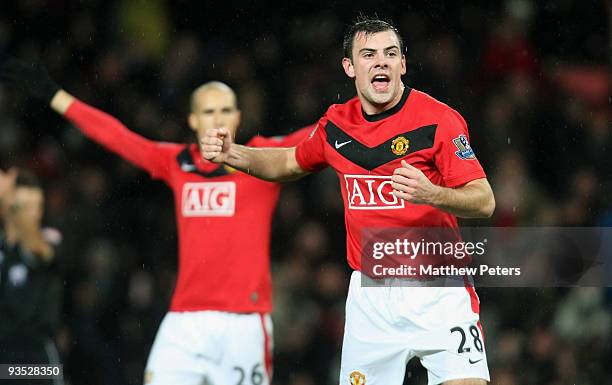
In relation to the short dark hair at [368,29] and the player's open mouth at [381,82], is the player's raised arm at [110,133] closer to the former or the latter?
the short dark hair at [368,29]

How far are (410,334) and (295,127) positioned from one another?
11.0 ft

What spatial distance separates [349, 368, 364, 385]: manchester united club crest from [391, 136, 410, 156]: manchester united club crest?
983 mm

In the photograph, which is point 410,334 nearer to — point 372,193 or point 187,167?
point 372,193

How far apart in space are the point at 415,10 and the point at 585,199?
182 cm

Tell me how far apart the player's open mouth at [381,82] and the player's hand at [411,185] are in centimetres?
70

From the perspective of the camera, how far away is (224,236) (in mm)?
6102

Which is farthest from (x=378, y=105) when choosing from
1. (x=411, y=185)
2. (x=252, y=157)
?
(x=411, y=185)

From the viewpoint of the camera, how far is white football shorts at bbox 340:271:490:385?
4527mm

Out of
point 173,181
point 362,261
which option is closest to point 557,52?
point 173,181

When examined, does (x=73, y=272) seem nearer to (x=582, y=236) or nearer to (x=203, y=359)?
(x=203, y=359)

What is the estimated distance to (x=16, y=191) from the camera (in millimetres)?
6613

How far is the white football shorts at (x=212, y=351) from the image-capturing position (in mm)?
5926

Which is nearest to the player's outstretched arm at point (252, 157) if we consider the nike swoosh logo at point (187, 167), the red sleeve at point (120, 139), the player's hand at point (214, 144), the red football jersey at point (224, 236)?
the player's hand at point (214, 144)

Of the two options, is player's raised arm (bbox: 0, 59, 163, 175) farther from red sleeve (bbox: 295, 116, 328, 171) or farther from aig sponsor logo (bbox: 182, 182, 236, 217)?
red sleeve (bbox: 295, 116, 328, 171)
